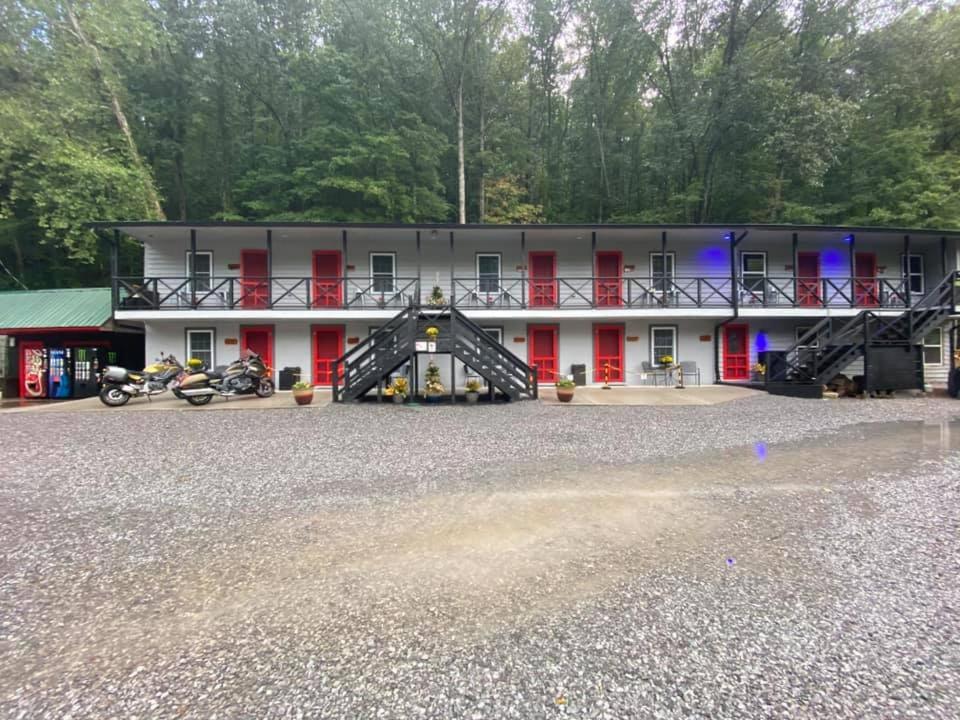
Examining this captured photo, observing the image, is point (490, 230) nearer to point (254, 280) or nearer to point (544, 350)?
point (544, 350)

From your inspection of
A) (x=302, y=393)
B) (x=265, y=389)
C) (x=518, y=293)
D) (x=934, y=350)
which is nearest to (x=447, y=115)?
(x=518, y=293)

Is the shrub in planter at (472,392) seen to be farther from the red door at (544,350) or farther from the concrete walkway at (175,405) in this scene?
the red door at (544,350)

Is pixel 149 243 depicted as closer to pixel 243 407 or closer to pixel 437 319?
pixel 243 407

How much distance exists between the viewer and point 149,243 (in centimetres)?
1522

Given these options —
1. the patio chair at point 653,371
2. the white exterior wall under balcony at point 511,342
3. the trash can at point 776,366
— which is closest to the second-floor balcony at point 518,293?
the white exterior wall under balcony at point 511,342

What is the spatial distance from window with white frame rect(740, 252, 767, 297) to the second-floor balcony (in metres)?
0.07

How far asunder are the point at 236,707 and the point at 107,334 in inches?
704

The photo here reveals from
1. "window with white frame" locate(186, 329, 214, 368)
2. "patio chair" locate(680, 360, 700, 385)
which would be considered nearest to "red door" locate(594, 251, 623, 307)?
"patio chair" locate(680, 360, 700, 385)

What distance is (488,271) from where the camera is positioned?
16.2m

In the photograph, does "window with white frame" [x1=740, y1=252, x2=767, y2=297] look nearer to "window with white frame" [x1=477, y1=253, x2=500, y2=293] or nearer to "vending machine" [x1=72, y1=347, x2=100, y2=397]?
"window with white frame" [x1=477, y1=253, x2=500, y2=293]

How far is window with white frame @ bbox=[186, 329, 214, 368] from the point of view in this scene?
14906mm

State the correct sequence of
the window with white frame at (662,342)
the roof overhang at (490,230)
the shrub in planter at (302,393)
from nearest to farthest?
the shrub in planter at (302,393) < the roof overhang at (490,230) < the window with white frame at (662,342)

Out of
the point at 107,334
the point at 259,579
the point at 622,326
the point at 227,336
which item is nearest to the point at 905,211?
the point at 622,326

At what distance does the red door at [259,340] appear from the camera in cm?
1498
